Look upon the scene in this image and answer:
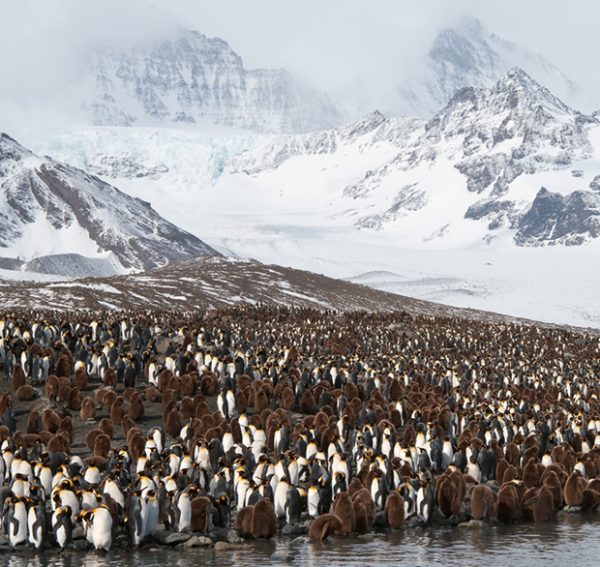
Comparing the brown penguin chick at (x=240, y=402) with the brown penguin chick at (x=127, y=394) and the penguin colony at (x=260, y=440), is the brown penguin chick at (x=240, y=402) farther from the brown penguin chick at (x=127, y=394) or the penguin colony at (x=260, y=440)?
the brown penguin chick at (x=127, y=394)

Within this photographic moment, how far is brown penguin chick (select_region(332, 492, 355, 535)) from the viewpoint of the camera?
20469 millimetres

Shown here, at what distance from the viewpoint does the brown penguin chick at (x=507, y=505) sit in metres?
22.0

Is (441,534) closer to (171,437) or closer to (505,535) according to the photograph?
(505,535)

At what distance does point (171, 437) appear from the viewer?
27359 millimetres

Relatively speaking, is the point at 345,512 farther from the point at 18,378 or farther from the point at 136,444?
the point at 18,378

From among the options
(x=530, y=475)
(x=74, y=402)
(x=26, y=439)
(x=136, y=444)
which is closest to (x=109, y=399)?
(x=74, y=402)

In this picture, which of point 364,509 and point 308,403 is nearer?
point 364,509

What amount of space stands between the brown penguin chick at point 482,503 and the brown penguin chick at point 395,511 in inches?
73.0

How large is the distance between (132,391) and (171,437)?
9.02 ft

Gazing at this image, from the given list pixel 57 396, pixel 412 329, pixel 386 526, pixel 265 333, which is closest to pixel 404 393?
pixel 57 396

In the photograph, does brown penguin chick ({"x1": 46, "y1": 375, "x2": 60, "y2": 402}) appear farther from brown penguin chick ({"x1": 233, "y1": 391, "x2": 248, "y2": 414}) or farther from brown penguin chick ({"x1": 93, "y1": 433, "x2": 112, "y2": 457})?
brown penguin chick ({"x1": 93, "y1": 433, "x2": 112, "y2": 457})

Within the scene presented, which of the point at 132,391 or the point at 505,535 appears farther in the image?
the point at 132,391

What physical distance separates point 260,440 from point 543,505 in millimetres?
7139

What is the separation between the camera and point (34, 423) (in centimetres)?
2672
